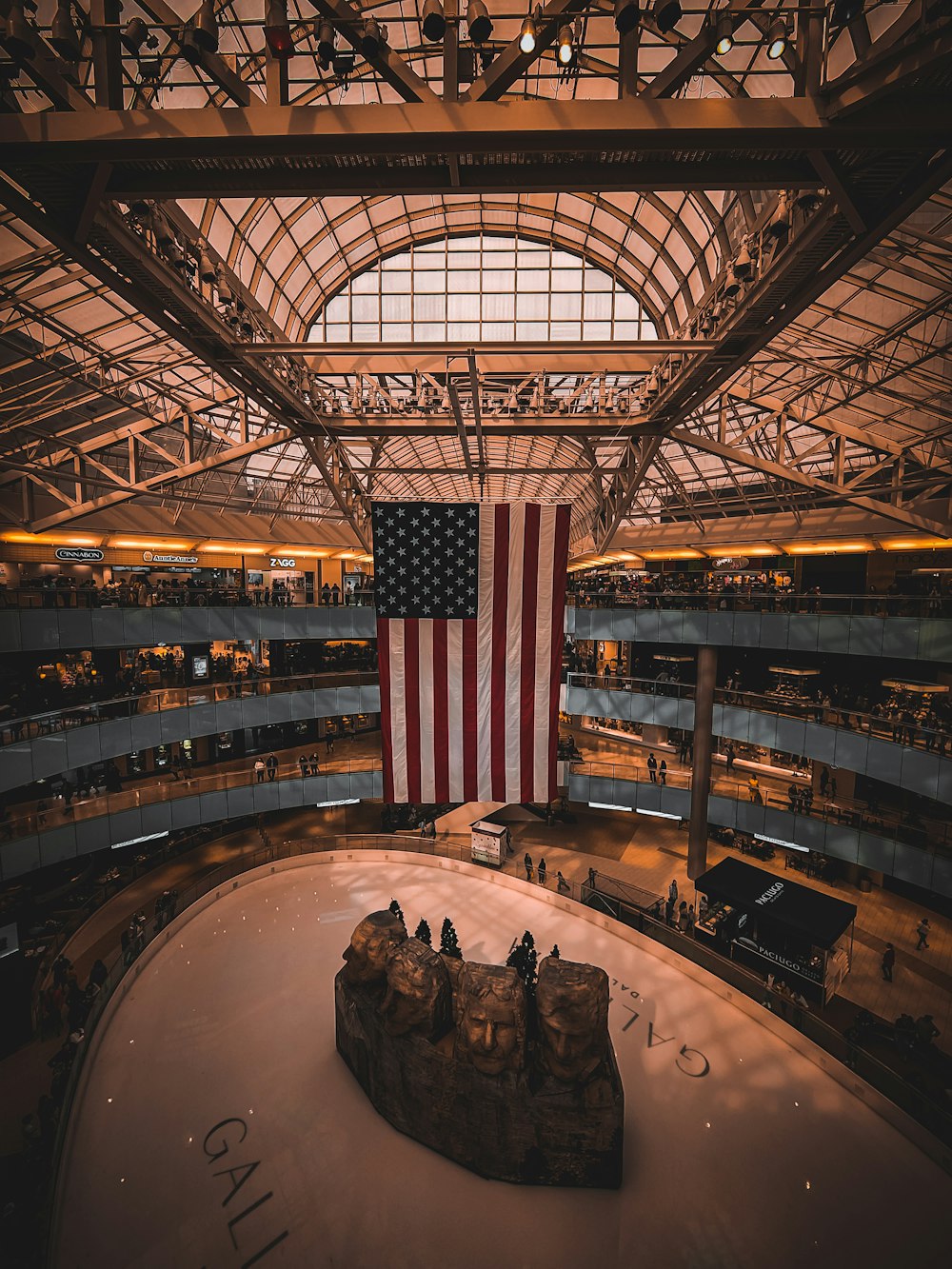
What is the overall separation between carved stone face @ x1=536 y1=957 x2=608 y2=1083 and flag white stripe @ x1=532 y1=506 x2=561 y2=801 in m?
3.62

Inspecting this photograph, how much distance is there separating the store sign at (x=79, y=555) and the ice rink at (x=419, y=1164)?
19.5 m

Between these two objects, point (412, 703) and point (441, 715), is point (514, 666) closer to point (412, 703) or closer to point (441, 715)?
point (441, 715)

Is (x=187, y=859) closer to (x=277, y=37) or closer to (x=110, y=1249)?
(x=110, y=1249)

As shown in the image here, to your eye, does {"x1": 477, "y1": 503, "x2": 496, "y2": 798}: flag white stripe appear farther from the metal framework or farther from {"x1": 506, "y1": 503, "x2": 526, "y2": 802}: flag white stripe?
the metal framework

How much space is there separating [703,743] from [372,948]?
53.2ft

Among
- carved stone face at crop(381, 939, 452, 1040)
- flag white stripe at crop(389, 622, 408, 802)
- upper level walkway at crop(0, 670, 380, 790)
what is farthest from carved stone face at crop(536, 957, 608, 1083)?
upper level walkway at crop(0, 670, 380, 790)

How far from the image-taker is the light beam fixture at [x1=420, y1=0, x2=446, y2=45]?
191 inches

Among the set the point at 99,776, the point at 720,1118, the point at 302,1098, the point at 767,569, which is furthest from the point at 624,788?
the point at 99,776

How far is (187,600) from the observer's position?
24297 millimetres

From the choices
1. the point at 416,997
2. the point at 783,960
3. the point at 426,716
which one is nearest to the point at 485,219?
the point at 426,716

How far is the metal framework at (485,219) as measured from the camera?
509 centimetres

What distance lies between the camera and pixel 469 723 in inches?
372

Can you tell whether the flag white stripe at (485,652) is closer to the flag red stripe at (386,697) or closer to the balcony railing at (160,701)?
the flag red stripe at (386,697)

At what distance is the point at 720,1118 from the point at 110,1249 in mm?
10297
